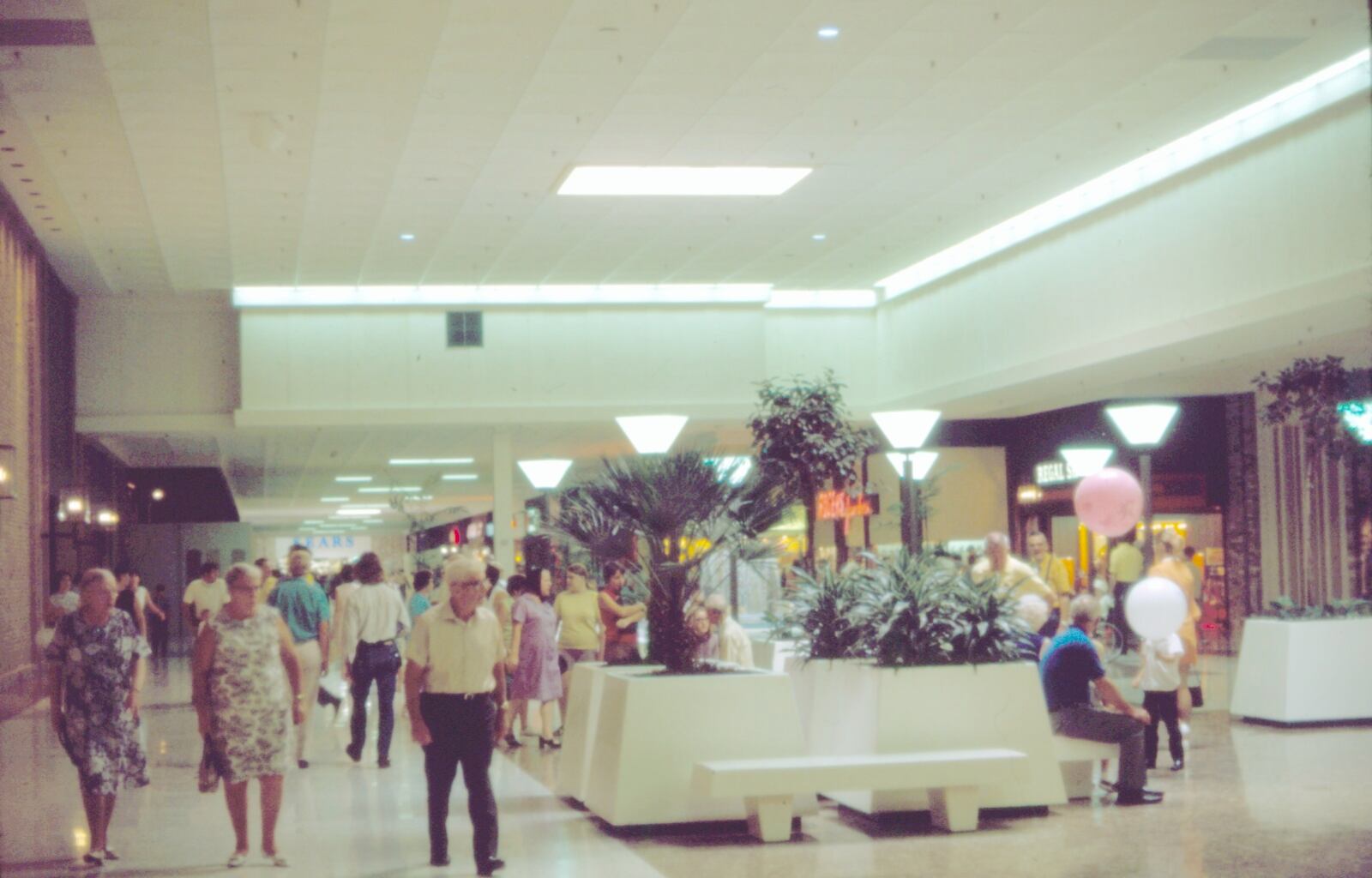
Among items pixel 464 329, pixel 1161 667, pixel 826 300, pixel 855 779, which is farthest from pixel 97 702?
pixel 826 300

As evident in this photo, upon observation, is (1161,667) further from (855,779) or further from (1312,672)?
(855,779)

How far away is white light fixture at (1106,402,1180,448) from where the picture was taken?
13227 mm

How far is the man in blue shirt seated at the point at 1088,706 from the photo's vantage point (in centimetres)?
928

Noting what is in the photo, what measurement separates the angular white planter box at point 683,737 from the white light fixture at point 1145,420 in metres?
5.44

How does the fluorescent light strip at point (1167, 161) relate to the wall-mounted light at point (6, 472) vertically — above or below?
above

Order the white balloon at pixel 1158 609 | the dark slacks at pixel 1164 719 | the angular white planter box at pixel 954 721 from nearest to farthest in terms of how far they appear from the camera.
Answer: the angular white planter box at pixel 954 721 < the dark slacks at pixel 1164 719 < the white balloon at pixel 1158 609

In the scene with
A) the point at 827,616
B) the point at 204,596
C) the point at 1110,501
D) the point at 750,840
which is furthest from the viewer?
the point at 204,596

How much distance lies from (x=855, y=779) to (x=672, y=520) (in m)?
2.09

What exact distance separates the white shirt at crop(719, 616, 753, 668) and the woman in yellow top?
146cm

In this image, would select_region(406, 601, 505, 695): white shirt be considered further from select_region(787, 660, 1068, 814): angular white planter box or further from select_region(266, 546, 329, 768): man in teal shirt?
select_region(266, 546, 329, 768): man in teal shirt

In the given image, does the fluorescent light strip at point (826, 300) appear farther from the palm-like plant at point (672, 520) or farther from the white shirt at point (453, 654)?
the white shirt at point (453, 654)

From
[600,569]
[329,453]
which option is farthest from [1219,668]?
[329,453]

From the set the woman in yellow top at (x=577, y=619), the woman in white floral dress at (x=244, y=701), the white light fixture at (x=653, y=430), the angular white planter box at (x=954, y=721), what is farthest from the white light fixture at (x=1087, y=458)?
the woman in white floral dress at (x=244, y=701)

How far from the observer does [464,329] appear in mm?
25312
